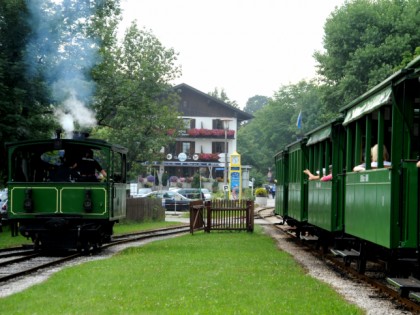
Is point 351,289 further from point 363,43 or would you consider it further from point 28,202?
point 363,43

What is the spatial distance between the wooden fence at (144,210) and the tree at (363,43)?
18.2 meters

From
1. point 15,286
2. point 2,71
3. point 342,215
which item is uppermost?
point 2,71

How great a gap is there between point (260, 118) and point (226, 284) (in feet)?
396

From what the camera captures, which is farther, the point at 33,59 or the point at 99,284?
the point at 33,59

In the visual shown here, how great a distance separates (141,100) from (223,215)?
10.1 m

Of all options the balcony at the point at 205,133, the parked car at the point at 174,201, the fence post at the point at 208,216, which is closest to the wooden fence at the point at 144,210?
the fence post at the point at 208,216

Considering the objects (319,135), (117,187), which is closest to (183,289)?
(319,135)

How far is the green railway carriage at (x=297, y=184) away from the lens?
24000mm

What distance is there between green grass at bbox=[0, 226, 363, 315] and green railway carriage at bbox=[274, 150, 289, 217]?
1012cm

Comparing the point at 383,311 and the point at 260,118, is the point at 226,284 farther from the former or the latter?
the point at 260,118

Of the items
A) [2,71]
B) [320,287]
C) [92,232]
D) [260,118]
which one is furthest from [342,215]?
[260,118]

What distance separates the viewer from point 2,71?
24.9 m

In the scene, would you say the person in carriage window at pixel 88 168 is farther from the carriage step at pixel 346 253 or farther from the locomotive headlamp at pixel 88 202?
the carriage step at pixel 346 253

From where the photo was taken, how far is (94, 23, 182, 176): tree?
4156 cm
